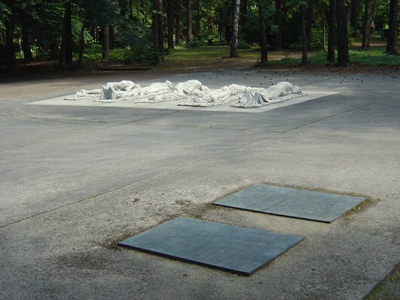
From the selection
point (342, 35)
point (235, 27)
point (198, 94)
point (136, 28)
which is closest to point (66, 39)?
point (136, 28)

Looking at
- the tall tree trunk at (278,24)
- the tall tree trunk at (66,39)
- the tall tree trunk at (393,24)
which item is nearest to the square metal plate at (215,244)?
the tall tree trunk at (393,24)

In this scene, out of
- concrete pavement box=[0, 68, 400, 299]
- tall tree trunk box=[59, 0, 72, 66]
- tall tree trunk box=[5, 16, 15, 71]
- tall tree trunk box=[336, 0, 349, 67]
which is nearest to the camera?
concrete pavement box=[0, 68, 400, 299]

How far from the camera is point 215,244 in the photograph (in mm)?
5684

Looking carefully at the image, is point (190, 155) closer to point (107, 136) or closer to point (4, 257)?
point (107, 136)

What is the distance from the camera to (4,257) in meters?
5.60

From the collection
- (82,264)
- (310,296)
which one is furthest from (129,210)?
(310,296)

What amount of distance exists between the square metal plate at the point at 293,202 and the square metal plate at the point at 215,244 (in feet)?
2.14

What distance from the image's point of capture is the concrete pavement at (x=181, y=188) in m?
4.93

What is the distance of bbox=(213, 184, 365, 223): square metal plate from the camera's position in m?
6.52

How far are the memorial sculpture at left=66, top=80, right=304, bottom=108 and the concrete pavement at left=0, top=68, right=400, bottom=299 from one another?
93 cm

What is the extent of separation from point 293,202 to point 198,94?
10.7 m

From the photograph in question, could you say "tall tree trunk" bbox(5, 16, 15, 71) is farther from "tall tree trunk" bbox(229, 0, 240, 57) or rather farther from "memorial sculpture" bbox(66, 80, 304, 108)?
"memorial sculpture" bbox(66, 80, 304, 108)

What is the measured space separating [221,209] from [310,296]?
2394 millimetres

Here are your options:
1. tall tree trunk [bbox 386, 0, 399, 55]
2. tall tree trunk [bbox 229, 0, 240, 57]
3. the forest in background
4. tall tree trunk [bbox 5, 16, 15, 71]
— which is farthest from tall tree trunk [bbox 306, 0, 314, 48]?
tall tree trunk [bbox 5, 16, 15, 71]
